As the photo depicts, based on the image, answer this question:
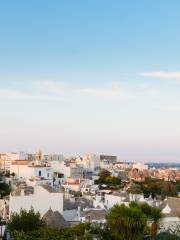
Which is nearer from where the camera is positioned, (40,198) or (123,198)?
(40,198)

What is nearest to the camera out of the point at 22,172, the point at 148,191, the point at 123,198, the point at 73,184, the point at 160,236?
the point at 160,236

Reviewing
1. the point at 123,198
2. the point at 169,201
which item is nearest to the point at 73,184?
the point at 123,198

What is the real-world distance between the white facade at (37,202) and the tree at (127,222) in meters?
16.5

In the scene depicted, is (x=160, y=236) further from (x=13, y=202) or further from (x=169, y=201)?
(x=169, y=201)

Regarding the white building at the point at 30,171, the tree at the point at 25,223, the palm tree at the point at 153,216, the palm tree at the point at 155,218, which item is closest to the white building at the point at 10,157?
the white building at the point at 30,171

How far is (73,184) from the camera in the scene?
74000 millimetres

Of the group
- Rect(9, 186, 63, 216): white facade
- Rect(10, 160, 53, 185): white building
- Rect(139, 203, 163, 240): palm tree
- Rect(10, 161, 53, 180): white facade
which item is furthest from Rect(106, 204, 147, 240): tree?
Rect(10, 161, 53, 180): white facade

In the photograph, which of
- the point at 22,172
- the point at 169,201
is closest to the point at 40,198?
the point at 169,201

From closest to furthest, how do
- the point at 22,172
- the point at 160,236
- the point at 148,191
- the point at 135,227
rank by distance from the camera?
the point at 135,227
the point at 160,236
the point at 148,191
the point at 22,172

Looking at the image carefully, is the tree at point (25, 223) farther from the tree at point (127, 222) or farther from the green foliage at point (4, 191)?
the green foliage at point (4, 191)

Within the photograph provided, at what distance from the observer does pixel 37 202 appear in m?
33.1

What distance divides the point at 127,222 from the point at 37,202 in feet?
57.0

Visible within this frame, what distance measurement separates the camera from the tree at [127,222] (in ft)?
54.4

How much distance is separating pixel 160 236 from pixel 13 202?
14.7 metres
